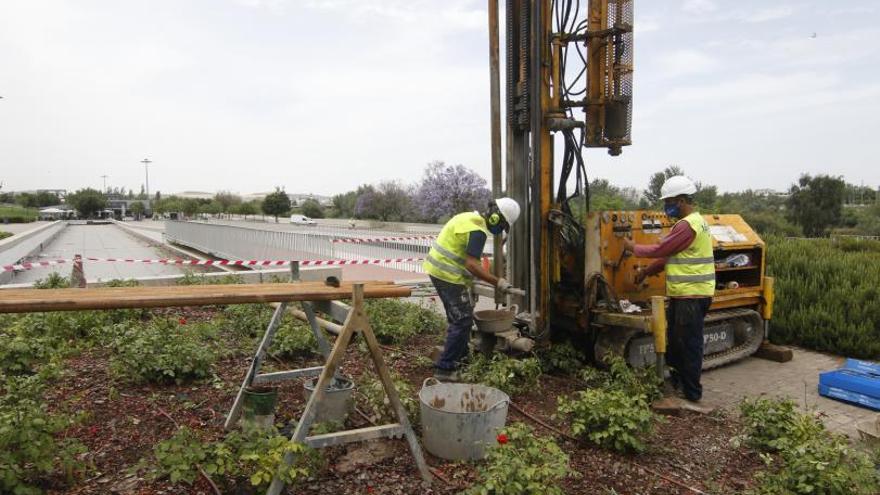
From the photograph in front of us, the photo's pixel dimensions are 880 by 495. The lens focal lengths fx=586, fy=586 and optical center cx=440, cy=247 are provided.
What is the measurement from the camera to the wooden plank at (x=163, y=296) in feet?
9.37

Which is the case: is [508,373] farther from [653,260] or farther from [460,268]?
[653,260]

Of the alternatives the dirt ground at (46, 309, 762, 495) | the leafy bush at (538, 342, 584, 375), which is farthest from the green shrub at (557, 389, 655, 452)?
the leafy bush at (538, 342, 584, 375)

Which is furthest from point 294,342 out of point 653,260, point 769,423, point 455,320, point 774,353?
point 774,353

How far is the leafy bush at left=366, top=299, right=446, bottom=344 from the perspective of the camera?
6.91 m

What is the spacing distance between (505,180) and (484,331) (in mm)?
1582

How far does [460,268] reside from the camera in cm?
505

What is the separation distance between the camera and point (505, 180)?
6.07 metres

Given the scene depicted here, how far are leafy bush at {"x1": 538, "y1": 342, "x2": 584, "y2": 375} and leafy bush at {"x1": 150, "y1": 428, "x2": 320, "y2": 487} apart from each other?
3.03 metres

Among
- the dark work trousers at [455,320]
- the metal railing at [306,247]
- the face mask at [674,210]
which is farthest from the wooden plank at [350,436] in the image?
the metal railing at [306,247]

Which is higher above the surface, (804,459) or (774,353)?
(804,459)

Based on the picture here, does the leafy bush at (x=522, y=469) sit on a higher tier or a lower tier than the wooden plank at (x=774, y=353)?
higher

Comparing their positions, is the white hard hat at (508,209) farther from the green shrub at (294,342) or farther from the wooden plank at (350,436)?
the green shrub at (294,342)

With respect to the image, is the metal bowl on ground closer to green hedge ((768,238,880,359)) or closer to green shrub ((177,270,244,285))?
green hedge ((768,238,880,359))

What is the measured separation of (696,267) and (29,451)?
5.05 meters
